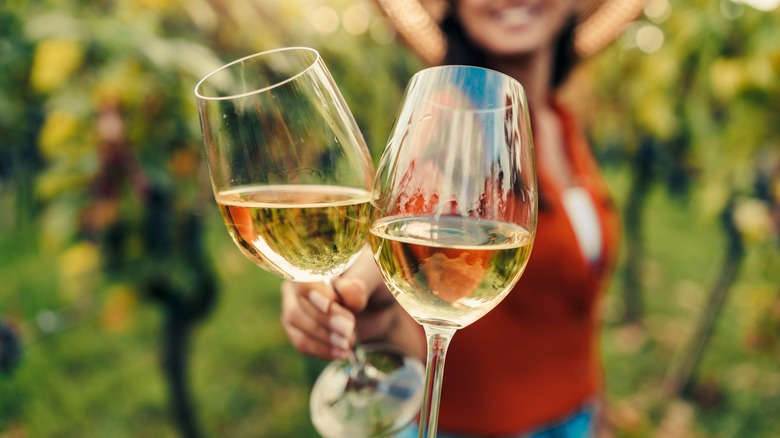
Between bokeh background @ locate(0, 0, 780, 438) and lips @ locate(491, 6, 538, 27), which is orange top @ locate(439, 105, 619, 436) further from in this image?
bokeh background @ locate(0, 0, 780, 438)

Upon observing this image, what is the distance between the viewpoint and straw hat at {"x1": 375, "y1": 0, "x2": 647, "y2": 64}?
2467mm

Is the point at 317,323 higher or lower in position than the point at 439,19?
lower

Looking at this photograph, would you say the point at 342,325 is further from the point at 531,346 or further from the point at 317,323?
the point at 531,346

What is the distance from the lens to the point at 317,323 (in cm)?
103

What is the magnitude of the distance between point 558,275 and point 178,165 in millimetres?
1304

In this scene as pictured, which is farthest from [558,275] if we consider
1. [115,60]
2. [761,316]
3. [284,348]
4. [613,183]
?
[613,183]

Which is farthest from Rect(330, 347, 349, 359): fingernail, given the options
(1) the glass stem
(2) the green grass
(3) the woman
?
(2) the green grass

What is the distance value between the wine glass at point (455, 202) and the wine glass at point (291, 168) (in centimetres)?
10

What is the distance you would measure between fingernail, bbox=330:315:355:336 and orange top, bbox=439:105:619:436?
1128 millimetres

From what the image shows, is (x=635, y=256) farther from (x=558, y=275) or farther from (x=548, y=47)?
(x=558, y=275)

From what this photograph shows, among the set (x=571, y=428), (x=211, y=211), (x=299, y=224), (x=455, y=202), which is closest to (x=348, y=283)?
(x=299, y=224)

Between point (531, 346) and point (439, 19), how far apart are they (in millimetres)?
1299

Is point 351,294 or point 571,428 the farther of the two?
point 571,428

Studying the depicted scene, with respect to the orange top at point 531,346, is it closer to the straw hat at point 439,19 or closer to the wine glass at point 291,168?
the straw hat at point 439,19
